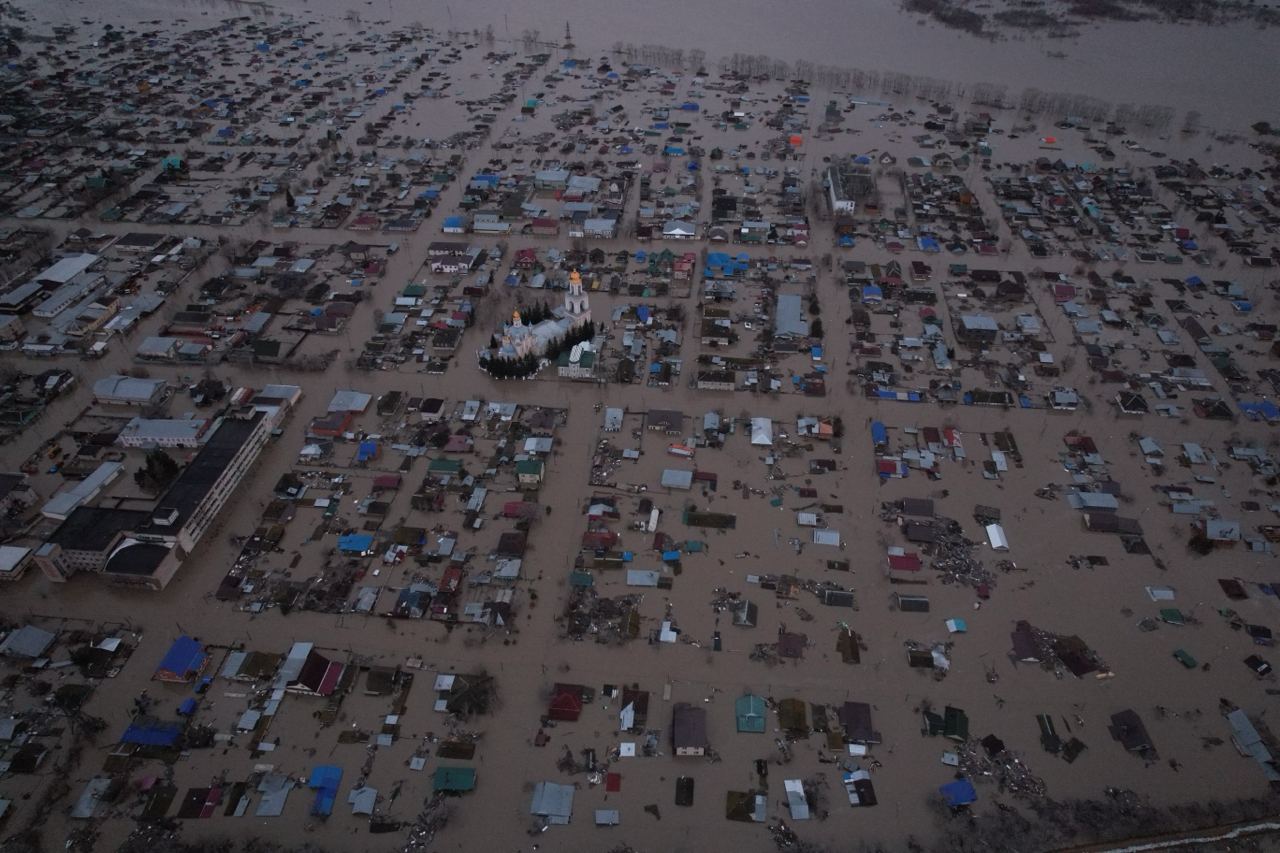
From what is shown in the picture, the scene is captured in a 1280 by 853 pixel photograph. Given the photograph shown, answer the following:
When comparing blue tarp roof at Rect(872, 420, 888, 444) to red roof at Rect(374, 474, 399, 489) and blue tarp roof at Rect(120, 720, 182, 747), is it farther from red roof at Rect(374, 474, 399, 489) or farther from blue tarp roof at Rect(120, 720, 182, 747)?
blue tarp roof at Rect(120, 720, 182, 747)

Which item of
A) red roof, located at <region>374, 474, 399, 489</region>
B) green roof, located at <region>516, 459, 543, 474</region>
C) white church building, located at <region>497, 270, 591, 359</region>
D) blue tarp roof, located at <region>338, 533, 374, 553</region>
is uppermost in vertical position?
white church building, located at <region>497, 270, 591, 359</region>

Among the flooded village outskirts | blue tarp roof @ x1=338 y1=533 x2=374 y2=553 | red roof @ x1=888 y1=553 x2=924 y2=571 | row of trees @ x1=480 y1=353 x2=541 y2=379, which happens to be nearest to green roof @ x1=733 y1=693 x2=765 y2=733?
the flooded village outskirts

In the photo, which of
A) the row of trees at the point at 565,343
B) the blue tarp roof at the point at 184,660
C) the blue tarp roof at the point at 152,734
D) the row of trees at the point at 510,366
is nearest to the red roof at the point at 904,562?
the row of trees at the point at 565,343

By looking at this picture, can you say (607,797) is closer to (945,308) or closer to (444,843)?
(444,843)

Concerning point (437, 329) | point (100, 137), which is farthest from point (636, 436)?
point (100, 137)

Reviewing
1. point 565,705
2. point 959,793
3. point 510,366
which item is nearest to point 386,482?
point 510,366
